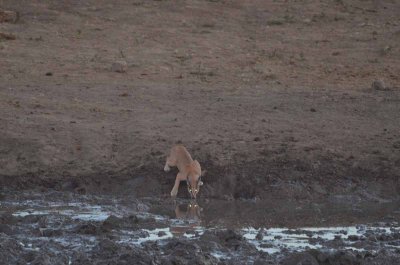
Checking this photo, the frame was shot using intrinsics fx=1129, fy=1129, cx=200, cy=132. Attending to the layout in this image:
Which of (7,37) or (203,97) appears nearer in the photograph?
(203,97)

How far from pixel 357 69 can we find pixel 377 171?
4.19 m

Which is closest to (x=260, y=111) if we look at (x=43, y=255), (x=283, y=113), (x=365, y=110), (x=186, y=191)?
(x=283, y=113)

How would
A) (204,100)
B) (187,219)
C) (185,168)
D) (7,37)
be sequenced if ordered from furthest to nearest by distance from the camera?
(7,37) → (204,100) → (185,168) → (187,219)

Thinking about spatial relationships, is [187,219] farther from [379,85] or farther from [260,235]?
[379,85]

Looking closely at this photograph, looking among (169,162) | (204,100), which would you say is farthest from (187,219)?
(204,100)

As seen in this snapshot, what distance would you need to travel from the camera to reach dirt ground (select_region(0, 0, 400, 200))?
42.2 feet

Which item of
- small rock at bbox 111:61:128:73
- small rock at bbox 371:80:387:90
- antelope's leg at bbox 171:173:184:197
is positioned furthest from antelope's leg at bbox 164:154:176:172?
small rock at bbox 371:80:387:90

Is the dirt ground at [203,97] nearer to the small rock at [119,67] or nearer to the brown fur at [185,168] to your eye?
the small rock at [119,67]

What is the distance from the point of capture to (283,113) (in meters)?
14.6

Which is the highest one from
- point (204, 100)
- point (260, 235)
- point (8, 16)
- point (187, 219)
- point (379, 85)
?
point (8, 16)

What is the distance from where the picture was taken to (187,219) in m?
11.4

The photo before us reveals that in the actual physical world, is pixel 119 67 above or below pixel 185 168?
above

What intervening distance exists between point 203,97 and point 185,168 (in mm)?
3015

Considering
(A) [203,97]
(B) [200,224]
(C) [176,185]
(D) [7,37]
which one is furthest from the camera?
(D) [7,37]
